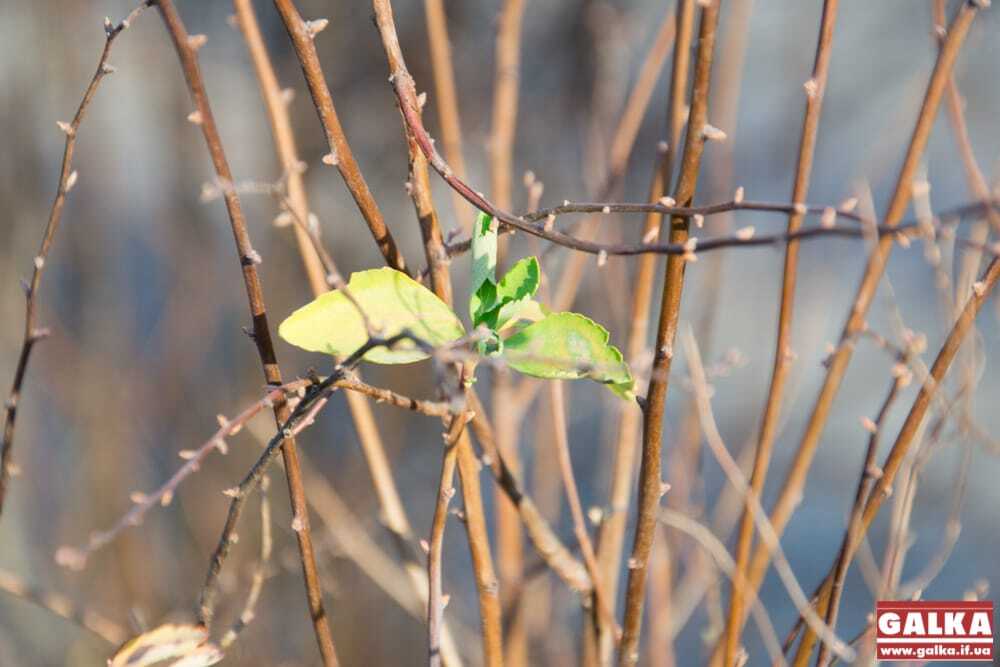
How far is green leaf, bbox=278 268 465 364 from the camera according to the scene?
0.29 metres

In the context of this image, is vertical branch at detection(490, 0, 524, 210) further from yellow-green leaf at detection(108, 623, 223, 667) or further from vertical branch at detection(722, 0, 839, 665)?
yellow-green leaf at detection(108, 623, 223, 667)

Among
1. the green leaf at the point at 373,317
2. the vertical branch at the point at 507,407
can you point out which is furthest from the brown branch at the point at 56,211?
the vertical branch at the point at 507,407

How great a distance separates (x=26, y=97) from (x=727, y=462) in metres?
1.06

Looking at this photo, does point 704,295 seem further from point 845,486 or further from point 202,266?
point 202,266

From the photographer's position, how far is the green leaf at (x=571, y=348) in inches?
11.1

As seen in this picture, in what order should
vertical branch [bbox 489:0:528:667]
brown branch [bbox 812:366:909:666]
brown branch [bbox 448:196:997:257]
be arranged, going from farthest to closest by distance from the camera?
vertical branch [bbox 489:0:528:667] → brown branch [bbox 812:366:909:666] → brown branch [bbox 448:196:997:257]

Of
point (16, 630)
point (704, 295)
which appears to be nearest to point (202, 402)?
point (16, 630)

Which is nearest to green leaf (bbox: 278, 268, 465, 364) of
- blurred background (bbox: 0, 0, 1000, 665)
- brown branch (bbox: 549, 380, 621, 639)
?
brown branch (bbox: 549, 380, 621, 639)

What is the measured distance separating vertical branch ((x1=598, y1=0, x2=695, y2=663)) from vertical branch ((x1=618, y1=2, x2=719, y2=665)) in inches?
2.9

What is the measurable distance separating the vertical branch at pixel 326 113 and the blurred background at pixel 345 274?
563mm

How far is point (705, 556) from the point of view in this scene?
1.96ft

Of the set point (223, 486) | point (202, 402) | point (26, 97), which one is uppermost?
point (26, 97)

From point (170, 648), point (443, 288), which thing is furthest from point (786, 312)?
point (170, 648)

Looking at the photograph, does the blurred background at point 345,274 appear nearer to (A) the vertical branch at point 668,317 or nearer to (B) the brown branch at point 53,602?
(B) the brown branch at point 53,602
